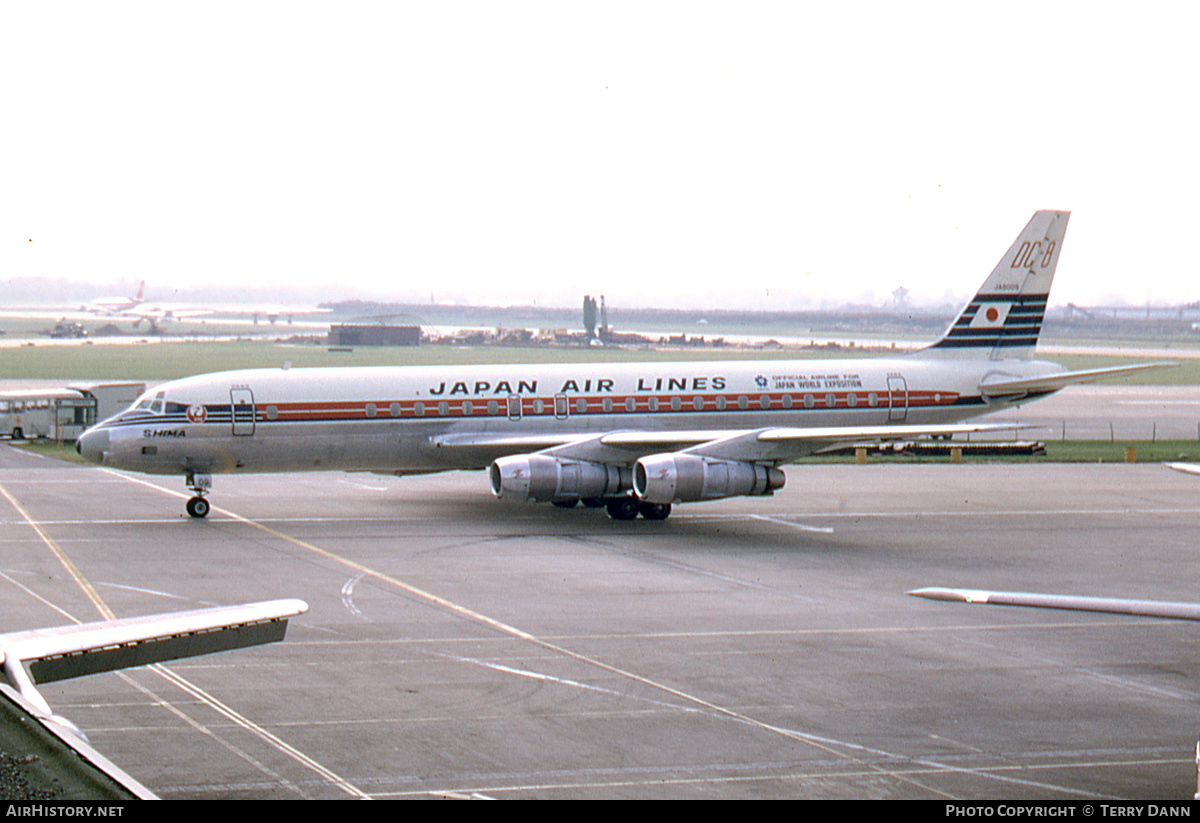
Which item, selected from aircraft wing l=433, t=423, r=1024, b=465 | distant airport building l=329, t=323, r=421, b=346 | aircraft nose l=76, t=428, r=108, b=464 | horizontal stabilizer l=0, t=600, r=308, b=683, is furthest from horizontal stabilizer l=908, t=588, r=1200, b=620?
distant airport building l=329, t=323, r=421, b=346

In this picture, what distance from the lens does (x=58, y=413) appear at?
58656 mm

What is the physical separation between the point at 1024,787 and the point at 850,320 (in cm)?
16319

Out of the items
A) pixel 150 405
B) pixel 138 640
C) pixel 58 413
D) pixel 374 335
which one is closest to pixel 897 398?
pixel 150 405

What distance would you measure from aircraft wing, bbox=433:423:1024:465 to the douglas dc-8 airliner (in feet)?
0.16

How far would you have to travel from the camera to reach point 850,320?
569ft

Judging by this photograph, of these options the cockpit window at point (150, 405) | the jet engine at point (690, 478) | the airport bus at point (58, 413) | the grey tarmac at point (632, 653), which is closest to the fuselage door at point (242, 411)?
the cockpit window at point (150, 405)

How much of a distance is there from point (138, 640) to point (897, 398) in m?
30.5

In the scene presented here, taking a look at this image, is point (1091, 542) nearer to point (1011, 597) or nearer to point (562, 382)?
point (562, 382)

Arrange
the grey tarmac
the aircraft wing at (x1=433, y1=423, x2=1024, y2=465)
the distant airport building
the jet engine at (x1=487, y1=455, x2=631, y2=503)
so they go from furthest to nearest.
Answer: the distant airport building, the jet engine at (x1=487, y1=455, x2=631, y2=503), the aircraft wing at (x1=433, y1=423, x2=1024, y2=465), the grey tarmac

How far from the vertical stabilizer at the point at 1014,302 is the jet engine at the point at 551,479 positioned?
12.6 m

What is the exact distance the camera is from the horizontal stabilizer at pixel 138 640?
9.25 meters

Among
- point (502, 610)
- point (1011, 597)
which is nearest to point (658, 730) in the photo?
point (1011, 597)

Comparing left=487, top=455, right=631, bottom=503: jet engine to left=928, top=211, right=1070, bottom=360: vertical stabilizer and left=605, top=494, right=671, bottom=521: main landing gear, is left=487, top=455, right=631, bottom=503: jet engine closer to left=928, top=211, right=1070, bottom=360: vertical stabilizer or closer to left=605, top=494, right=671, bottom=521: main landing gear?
left=605, top=494, right=671, bottom=521: main landing gear

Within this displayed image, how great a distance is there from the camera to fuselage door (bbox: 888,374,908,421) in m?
37.4
